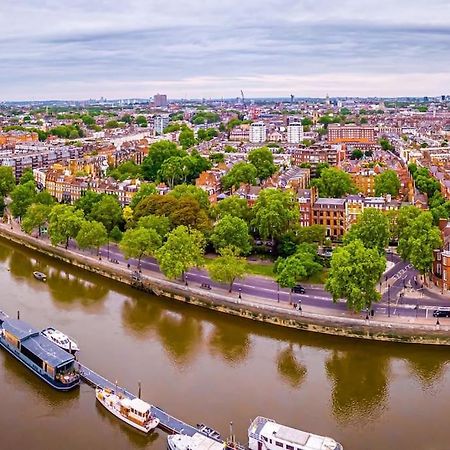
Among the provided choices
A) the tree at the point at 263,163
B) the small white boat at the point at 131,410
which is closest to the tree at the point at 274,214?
the small white boat at the point at 131,410

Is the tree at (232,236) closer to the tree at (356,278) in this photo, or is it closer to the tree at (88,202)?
the tree at (356,278)

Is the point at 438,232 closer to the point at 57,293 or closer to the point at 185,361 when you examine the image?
the point at 185,361

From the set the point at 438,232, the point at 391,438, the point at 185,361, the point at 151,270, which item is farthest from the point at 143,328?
the point at 438,232

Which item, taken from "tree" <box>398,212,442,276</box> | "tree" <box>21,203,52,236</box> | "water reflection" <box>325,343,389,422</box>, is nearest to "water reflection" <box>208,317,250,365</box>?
"water reflection" <box>325,343,389,422</box>

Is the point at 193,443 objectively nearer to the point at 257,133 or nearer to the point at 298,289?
the point at 298,289

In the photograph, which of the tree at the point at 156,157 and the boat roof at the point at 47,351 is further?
the tree at the point at 156,157

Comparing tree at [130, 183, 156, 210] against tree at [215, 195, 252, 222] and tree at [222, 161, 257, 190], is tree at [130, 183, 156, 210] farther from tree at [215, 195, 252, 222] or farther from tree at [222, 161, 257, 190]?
tree at [222, 161, 257, 190]
